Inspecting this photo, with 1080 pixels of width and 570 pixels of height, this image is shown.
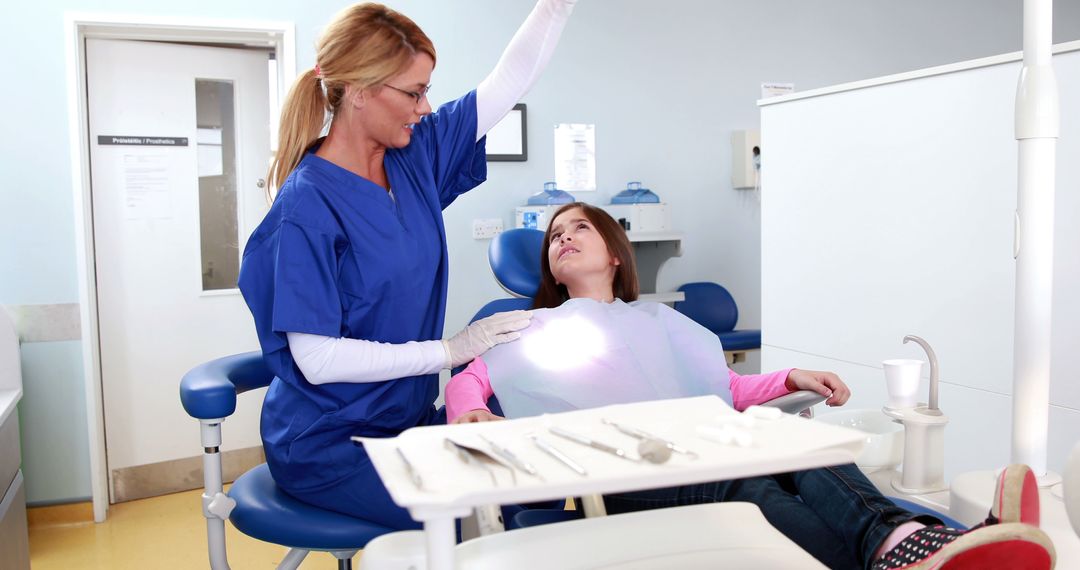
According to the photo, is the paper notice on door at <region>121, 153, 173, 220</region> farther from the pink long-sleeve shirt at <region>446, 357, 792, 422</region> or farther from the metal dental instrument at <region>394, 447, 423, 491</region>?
the metal dental instrument at <region>394, 447, 423, 491</region>

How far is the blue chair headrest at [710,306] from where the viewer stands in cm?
394

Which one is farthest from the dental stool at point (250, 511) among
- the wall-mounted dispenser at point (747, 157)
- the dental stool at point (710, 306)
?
the wall-mounted dispenser at point (747, 157)

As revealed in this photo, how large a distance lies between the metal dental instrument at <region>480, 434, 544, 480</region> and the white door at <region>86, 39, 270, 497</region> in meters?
2.84

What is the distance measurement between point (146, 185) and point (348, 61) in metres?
2.09

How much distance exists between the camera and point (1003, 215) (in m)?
2.09

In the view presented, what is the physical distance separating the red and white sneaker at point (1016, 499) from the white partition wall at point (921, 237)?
3.97 feet

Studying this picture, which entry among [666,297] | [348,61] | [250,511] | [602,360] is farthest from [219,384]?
[666,297]

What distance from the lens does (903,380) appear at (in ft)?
4.55

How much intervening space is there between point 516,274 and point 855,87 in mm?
1174

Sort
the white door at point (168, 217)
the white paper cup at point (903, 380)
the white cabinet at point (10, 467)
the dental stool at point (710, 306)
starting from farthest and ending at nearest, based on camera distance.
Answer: the dental stool at point (710, 306), the white door at point (168, 217), the white cabinet at point (10, 467), the white paper cup at point (903, 380)

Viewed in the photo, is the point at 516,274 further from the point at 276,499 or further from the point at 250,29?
the point at 250,29

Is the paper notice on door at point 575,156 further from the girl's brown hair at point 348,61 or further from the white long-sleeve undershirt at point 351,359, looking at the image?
the white long-sleeve undershirt at point 351,359

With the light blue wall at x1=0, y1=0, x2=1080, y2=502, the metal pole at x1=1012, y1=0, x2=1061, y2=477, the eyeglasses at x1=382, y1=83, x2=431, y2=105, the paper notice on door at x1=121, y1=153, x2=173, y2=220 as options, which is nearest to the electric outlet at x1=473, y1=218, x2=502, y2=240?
the light blue wall at x1=0, y1=0, x2=1080, y2=502

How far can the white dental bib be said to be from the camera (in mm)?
1633
